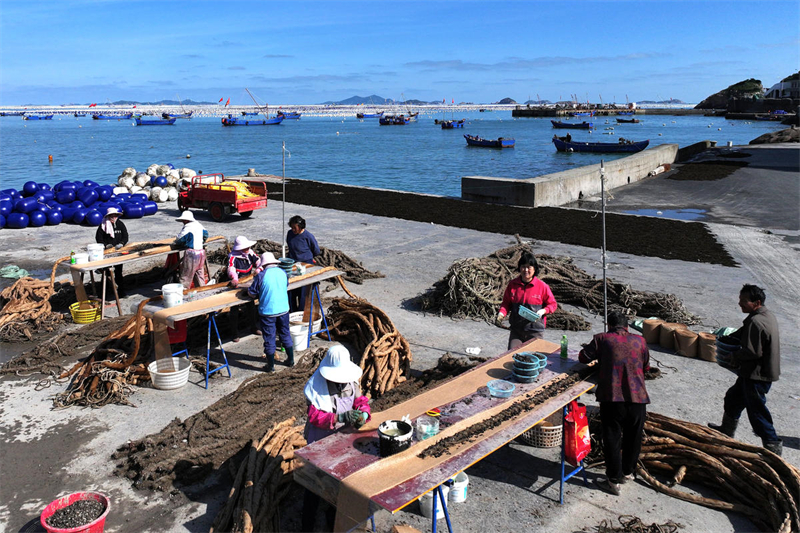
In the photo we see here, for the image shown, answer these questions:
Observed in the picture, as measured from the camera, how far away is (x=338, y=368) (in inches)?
201

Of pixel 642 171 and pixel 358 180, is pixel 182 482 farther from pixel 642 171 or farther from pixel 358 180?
pixel 358 180

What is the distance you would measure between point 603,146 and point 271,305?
202ft

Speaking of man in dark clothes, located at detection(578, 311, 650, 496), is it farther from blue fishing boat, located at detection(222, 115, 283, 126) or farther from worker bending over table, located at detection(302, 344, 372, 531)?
blue fishing boat, located at detection(222, 115, 283, 126)

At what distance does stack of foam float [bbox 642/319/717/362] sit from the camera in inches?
351

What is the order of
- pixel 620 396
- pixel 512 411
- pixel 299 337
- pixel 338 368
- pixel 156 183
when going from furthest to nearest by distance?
pixel 156 183
pixel 299 337
pixel 620 396
pixel 512 411
pixel 338 368

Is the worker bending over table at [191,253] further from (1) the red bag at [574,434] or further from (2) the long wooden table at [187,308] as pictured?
Answer: (1) the red bag at [574,434]

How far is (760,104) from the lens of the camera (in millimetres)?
144750

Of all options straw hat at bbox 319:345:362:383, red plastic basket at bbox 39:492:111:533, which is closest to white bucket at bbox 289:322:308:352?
red plastic basket at bbox 39:492:111:533

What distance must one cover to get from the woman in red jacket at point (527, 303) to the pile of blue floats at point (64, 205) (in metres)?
15.8

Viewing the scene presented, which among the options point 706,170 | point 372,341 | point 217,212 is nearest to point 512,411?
point 372,341

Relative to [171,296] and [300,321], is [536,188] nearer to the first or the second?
[300,321]

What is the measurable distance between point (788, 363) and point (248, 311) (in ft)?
27.4

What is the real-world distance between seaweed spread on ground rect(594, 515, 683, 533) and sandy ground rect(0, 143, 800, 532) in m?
0.11

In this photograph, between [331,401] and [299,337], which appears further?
[299,337]
